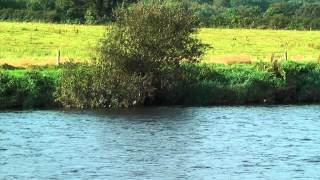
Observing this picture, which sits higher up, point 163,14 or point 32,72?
point 163,14

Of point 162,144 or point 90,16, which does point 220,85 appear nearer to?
point 162,144

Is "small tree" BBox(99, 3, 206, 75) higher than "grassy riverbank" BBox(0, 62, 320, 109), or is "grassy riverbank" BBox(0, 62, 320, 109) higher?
"small tree" BBox(99, 3, 206, 75)

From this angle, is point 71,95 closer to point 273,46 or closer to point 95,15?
point 273,46

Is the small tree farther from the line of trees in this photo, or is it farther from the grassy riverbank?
the line of trees

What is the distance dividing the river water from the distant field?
48.8 feet

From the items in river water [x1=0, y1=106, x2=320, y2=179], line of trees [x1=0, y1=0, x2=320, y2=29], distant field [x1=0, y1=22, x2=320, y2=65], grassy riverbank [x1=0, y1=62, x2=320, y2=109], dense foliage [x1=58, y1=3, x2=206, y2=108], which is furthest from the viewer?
line of trees [x1=0, y1=0, x2=320, y2=29]

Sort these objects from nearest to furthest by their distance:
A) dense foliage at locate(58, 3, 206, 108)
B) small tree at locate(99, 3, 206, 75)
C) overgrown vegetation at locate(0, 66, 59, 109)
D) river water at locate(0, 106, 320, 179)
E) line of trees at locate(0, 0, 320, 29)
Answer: river water at locate(0, 106, 320, 179), overgrown vegetation at locate(0, 66, 59, 109), dense foliage at locate(58, 3, 206, 108), small tree at locate(99, 3, 206, 75), line of trees at locate(0, 0, 320, 29)

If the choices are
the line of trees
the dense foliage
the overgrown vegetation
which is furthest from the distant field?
the line of trees

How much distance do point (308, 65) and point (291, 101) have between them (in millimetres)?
3579

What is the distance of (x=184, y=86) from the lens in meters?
51.7

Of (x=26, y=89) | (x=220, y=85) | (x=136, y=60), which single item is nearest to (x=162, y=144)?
(x=136, y=60)

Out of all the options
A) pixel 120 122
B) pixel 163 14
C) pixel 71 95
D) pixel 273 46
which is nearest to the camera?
pixel 120 122

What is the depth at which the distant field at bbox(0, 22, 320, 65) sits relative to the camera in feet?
212

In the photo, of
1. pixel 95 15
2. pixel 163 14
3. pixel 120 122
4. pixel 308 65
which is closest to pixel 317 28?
pixel 95 15
